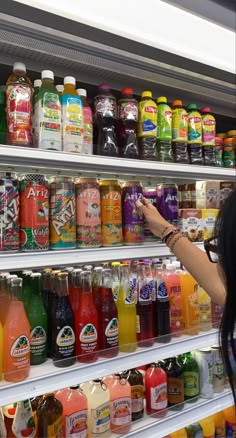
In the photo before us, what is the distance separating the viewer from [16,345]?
118 cm

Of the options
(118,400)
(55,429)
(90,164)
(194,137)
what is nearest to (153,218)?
(90,164)

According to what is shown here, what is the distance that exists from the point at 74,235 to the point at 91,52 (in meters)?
0.69

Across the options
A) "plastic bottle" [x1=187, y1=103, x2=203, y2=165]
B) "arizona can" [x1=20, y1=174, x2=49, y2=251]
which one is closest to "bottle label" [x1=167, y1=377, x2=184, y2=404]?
"arizona can" [x1=20, y1=174, x2=49, y2=251]

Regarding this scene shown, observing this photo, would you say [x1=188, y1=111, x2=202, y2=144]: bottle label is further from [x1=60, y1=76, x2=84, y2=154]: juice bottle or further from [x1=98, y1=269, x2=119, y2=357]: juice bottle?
[x1=98, y1=269, x2=119, y2=357]: juice bottle

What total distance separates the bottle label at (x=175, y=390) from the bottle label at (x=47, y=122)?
45.4 inches

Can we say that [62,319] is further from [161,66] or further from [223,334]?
[161,66]

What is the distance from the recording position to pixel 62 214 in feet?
4.33

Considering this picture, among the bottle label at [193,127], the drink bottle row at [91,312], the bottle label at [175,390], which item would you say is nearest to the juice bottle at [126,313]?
the drink bottle row at [91,312]

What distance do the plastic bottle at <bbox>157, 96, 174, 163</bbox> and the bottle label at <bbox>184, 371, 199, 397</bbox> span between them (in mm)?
987

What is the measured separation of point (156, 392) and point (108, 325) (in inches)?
17.8

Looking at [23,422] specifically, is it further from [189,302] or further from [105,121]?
[105,121]

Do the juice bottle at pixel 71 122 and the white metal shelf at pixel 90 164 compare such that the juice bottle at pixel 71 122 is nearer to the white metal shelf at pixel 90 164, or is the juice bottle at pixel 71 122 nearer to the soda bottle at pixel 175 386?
the white metal shelf at pixel 90 164

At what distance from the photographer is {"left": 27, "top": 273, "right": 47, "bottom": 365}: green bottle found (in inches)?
50.8

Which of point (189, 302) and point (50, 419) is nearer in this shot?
point (50, 419)
